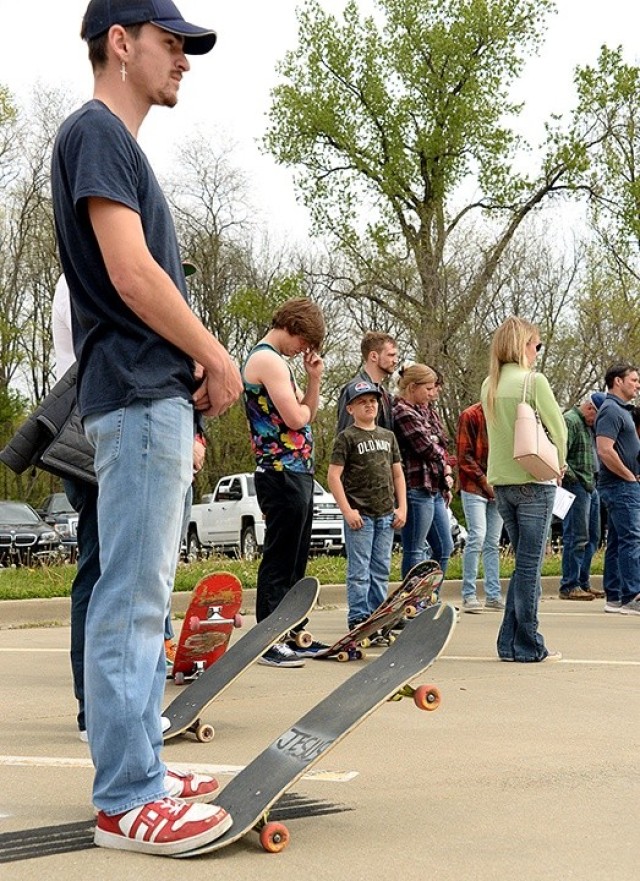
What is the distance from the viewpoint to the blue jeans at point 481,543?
1070cm

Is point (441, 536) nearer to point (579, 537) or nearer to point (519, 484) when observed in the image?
point (579, 537)

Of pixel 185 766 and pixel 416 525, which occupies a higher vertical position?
pixel 416 525

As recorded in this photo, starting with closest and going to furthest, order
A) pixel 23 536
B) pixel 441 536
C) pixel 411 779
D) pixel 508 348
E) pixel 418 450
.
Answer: pixel 411 779, pixel 508 348, pixel 418 450, pixel 441 536, pixel 23 536

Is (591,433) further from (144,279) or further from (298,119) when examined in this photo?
(298,119)

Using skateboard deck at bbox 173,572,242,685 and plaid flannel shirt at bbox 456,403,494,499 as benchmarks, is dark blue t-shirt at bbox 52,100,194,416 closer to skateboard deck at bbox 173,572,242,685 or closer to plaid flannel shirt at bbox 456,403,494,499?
skateboard deck at bbox 173,572,242,685


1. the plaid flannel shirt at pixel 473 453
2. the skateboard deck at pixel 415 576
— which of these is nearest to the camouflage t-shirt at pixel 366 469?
the skateboard deck at pixel 415 576

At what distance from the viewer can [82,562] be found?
15.9ft

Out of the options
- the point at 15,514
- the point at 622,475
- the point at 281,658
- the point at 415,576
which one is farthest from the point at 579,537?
the point at 15,514

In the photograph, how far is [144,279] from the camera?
307 centimetres

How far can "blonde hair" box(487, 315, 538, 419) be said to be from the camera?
7152 millimetres

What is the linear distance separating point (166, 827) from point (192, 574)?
954 cm

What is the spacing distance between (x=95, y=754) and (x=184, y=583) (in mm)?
8516

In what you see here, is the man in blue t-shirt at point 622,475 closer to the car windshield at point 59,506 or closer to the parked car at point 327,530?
the parked car at point 327,530

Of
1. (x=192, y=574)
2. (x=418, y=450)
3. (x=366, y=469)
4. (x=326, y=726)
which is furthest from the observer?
(x=192, y=574)
